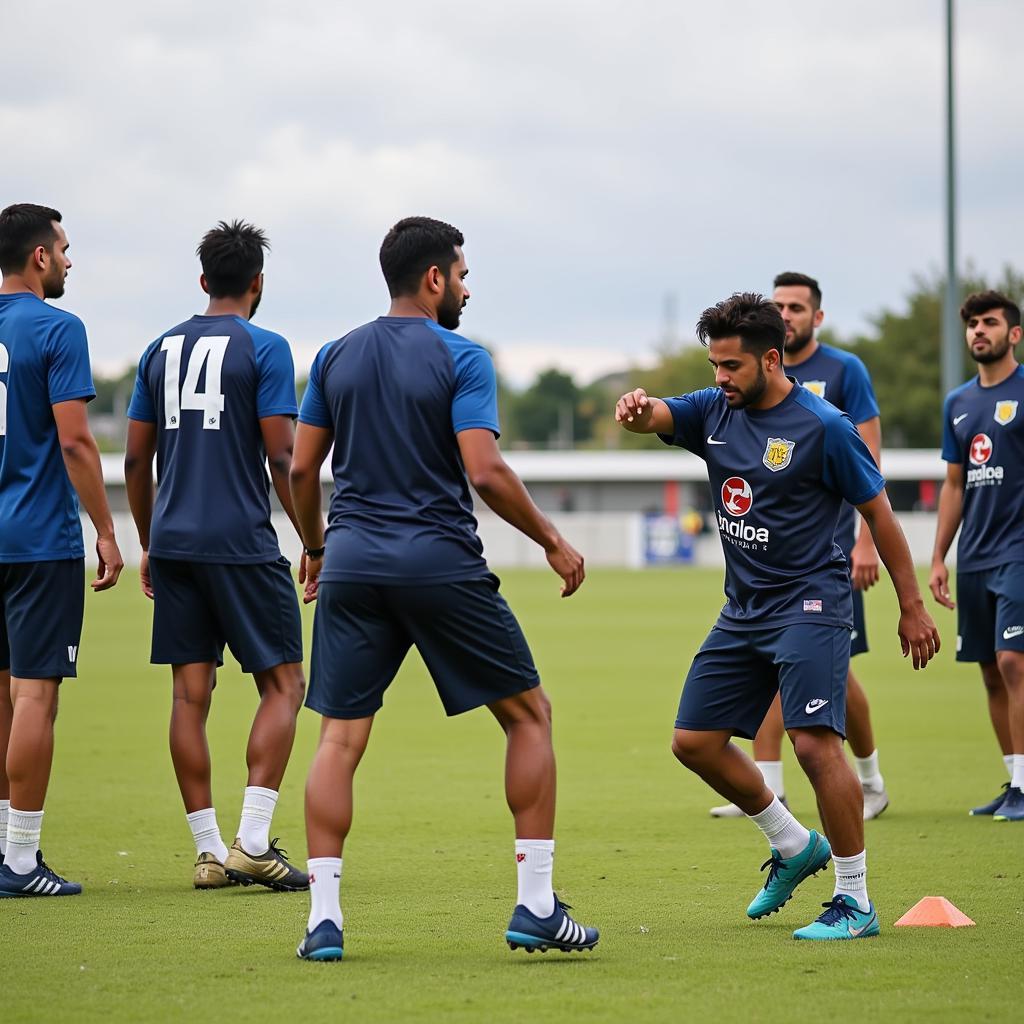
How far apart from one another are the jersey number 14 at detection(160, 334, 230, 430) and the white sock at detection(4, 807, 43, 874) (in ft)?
5.47

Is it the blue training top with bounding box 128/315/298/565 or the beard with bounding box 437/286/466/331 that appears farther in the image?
the blue training top with bounding box 128/315/298/565

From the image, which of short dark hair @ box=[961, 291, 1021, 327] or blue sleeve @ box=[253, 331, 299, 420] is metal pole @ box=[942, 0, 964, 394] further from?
blue sleeve @ box=[253, 331, 299, 420]

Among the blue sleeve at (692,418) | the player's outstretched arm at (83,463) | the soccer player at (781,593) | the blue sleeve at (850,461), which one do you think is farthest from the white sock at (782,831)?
the player's outstretched arm at (83,463)

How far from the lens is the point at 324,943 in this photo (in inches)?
206

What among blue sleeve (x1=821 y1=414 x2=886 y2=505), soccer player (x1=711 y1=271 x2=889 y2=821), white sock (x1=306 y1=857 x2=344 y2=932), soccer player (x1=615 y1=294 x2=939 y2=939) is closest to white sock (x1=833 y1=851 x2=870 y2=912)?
soccer player (x1=615 y1=294 x2=939 y2=939)

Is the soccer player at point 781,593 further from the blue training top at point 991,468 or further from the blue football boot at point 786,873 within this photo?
the blue training top at point 991,468

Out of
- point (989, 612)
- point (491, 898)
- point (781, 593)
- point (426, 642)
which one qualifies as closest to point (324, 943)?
point (426, 642)

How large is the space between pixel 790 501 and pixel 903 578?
491mm

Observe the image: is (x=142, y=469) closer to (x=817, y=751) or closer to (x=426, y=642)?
(x=426, y=642)

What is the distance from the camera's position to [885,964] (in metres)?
5.22

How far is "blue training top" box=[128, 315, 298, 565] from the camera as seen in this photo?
22.0 feet

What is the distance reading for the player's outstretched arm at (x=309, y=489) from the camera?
220 inches

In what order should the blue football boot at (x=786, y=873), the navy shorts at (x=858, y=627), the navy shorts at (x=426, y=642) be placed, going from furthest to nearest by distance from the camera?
the navy shorts at (x=858, y=627), the blue football boot at (x=786, y=873), the navy shorts at (x=426, y=642)

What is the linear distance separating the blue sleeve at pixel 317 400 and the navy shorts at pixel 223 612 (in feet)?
4.35
